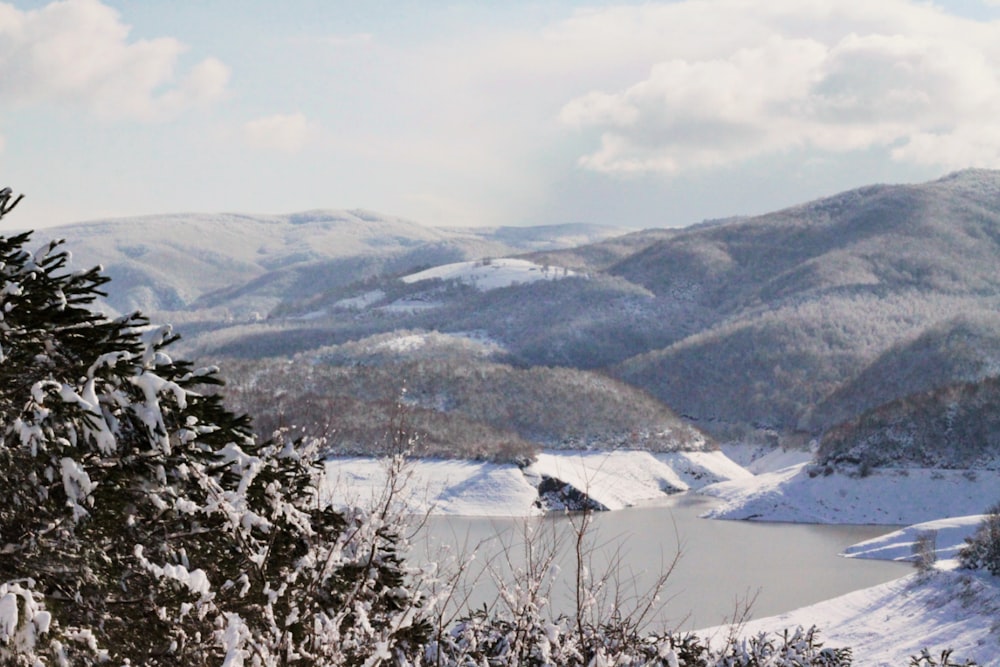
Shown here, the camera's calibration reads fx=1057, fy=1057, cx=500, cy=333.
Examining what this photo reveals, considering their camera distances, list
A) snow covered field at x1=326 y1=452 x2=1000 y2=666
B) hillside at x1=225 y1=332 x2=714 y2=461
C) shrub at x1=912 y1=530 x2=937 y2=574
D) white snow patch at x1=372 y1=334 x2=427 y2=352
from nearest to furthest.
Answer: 1. snow covered field at x1=326 y1=452 x2=1000 y2=666
2. shrub at x1=912 y1=530 x2=937 y2=574
3. hillside at x1=225 y1=332 x2=714 y2=461
4. white snow patch at x1=372 y1=334 x2=427 y2=352

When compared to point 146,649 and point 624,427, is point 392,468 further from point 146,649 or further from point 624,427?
point 624,427

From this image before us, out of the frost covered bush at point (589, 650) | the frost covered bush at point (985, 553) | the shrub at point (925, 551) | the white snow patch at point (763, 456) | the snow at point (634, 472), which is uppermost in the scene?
the frost covered bush at point (589, 650)

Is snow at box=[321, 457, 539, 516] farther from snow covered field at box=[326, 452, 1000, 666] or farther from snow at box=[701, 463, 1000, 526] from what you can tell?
snow at box=[701, 463, 1000, 526]

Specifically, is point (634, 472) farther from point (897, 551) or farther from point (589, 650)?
point (589, 650)

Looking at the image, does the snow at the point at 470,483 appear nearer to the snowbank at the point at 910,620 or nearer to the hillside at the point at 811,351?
the snowbank at the point at 910,620

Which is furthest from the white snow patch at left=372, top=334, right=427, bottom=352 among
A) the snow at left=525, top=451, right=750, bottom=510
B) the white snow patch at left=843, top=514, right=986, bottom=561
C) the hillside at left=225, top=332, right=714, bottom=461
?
the white snow patch at left=843, top=514, right=986, bottom=561

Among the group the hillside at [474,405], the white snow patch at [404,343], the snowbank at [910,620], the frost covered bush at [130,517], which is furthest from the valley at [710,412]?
the frost covered bush at [130,517]
